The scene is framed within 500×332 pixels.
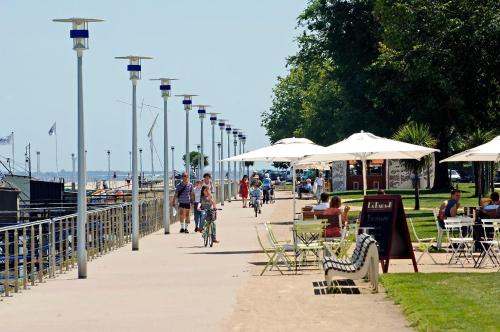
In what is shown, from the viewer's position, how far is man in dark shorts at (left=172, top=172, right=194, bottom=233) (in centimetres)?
3634

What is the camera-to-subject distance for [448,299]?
1619 centimetres

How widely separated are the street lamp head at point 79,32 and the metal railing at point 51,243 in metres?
2.86

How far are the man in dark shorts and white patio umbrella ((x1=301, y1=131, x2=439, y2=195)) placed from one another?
945cm

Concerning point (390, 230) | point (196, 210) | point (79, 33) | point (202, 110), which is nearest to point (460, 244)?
point (390, 230)

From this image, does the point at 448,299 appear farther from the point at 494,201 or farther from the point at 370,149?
the point at 370,149

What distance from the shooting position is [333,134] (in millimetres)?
93625

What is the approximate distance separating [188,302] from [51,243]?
5194mm

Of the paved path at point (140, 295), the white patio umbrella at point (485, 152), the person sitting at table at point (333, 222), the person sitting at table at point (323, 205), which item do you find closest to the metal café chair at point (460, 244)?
the person sitting at table at point (333, 222)

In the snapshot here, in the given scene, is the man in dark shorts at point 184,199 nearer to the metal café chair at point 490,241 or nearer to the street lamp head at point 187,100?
the street lamp head at point 187,100

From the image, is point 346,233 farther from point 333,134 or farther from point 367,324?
point 333,134

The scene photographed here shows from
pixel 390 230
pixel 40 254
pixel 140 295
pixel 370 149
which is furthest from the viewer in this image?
pixel 370 149

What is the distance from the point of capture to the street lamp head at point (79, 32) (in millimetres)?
21234

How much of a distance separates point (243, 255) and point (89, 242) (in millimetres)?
3066

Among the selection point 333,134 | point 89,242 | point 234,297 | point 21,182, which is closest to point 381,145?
A: point 89,242
